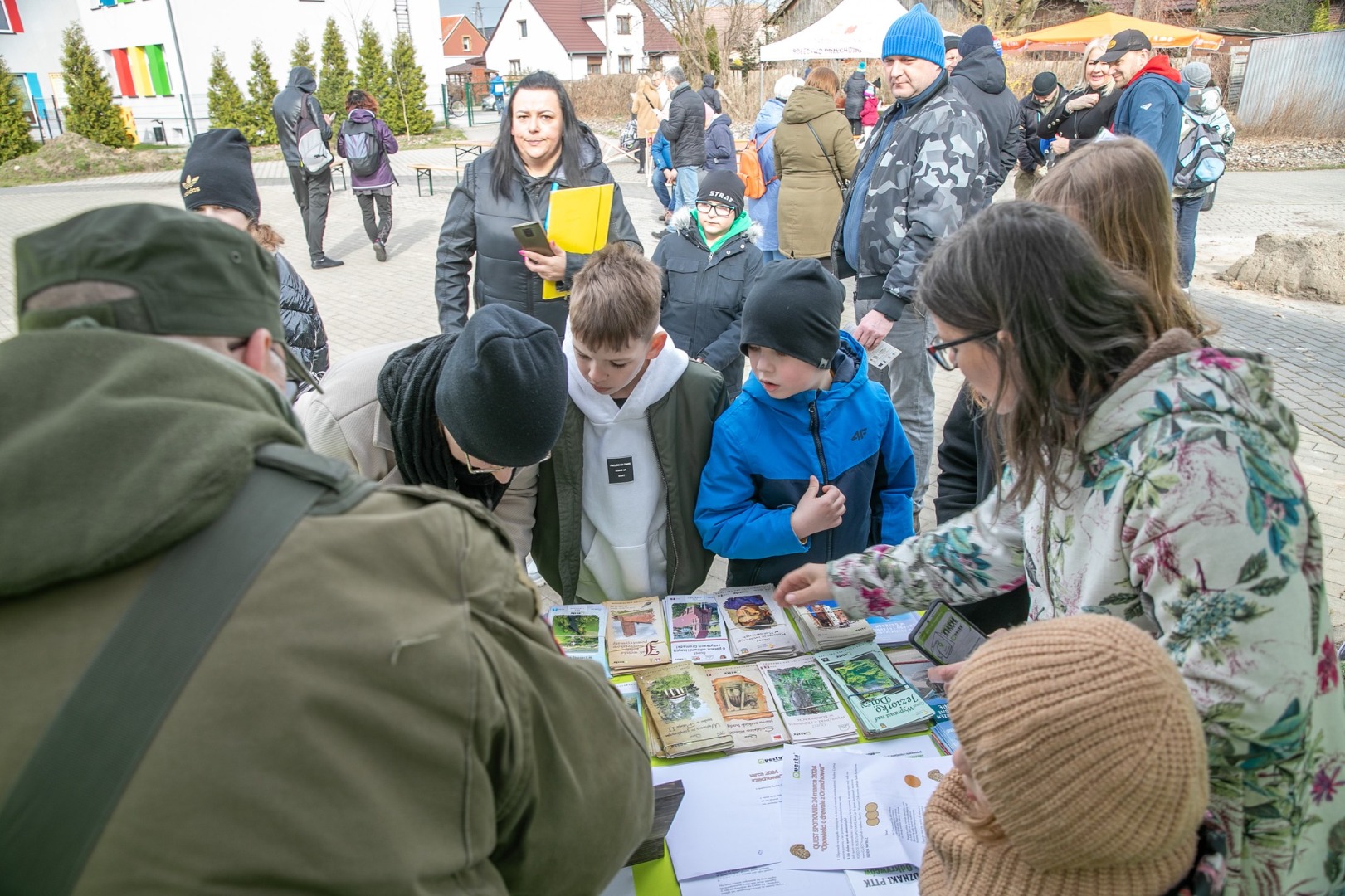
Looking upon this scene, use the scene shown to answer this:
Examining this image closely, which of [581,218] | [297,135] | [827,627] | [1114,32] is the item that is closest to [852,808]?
[827,627]

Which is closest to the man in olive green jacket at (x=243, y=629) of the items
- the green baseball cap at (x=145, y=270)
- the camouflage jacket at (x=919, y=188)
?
the green baseball cap at (x=145, y=270)

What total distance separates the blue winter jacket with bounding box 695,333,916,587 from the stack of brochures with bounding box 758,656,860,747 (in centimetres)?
39

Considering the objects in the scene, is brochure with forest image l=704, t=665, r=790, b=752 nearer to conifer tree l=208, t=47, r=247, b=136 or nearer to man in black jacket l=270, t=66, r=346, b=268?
man in black jacket l=270, t=66, r=346, b=268

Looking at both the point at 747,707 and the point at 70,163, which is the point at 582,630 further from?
the point at 70,163

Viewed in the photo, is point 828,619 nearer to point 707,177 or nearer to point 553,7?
point 707,177

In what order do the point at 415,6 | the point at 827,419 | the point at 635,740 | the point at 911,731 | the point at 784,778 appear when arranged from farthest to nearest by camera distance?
the point at 415,6 < the point at 827,419 < the point at 911,731 < the point at 784,778 < the point at 635,740

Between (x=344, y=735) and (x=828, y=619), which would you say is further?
(x=828, y=619)

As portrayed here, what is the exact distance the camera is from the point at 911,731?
5.62 ft

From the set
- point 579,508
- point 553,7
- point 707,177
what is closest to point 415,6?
point 553,7

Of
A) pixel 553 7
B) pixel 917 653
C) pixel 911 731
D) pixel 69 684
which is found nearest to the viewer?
pixel 69 684

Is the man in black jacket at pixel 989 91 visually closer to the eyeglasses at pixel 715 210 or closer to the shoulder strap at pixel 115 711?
the eyeglasses at pixel 715 210

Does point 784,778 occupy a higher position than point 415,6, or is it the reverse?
point 415,6

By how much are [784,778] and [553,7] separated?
54070mm

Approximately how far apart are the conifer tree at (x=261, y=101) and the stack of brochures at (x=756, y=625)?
77.7 ft
